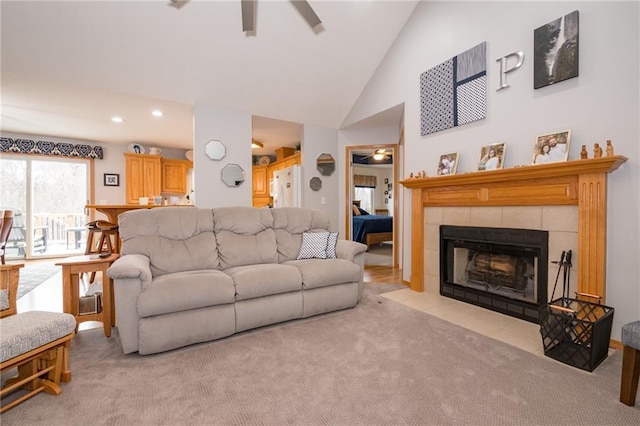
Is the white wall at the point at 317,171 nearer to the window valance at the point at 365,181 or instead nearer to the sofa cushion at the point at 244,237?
the sofa cushion at the point at 244,237

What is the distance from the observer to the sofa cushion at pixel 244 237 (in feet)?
9.58

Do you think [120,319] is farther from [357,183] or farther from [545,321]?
[357,183]

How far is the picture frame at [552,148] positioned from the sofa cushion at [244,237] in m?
2.61

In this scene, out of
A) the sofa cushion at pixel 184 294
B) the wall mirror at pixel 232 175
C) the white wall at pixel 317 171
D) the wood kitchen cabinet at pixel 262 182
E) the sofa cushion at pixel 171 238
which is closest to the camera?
the sofa cushion at pixel 184 294

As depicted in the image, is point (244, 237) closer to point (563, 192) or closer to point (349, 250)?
point (349, 250)

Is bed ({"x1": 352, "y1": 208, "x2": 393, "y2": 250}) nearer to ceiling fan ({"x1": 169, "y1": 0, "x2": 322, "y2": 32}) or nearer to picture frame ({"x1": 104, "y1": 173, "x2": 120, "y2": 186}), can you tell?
ceiling fan ({"x1": 169, "y1": 0, "x2": 322, "y2": 32})

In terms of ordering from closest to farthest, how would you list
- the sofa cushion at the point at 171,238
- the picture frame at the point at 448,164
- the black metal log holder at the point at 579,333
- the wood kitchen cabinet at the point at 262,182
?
the black metal log holder at the point at 579,333 → the sofa cushion at the point at 171,238 → the picture frame at the point at 448,164 → the wood kitchen cabinet at the point at 262,182

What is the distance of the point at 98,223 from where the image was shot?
11.9 ft

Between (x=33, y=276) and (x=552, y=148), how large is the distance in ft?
22.6

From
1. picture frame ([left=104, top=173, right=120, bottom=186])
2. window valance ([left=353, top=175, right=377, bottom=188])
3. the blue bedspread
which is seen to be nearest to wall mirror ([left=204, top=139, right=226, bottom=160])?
the blue bedspread

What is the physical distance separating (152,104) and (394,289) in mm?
4254

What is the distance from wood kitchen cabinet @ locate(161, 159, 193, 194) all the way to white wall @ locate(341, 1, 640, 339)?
5.52m

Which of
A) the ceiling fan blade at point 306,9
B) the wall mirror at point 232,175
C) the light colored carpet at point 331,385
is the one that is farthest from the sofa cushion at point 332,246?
the ceiling fan blade at point 306,9

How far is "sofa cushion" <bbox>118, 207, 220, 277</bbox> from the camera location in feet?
8.57
